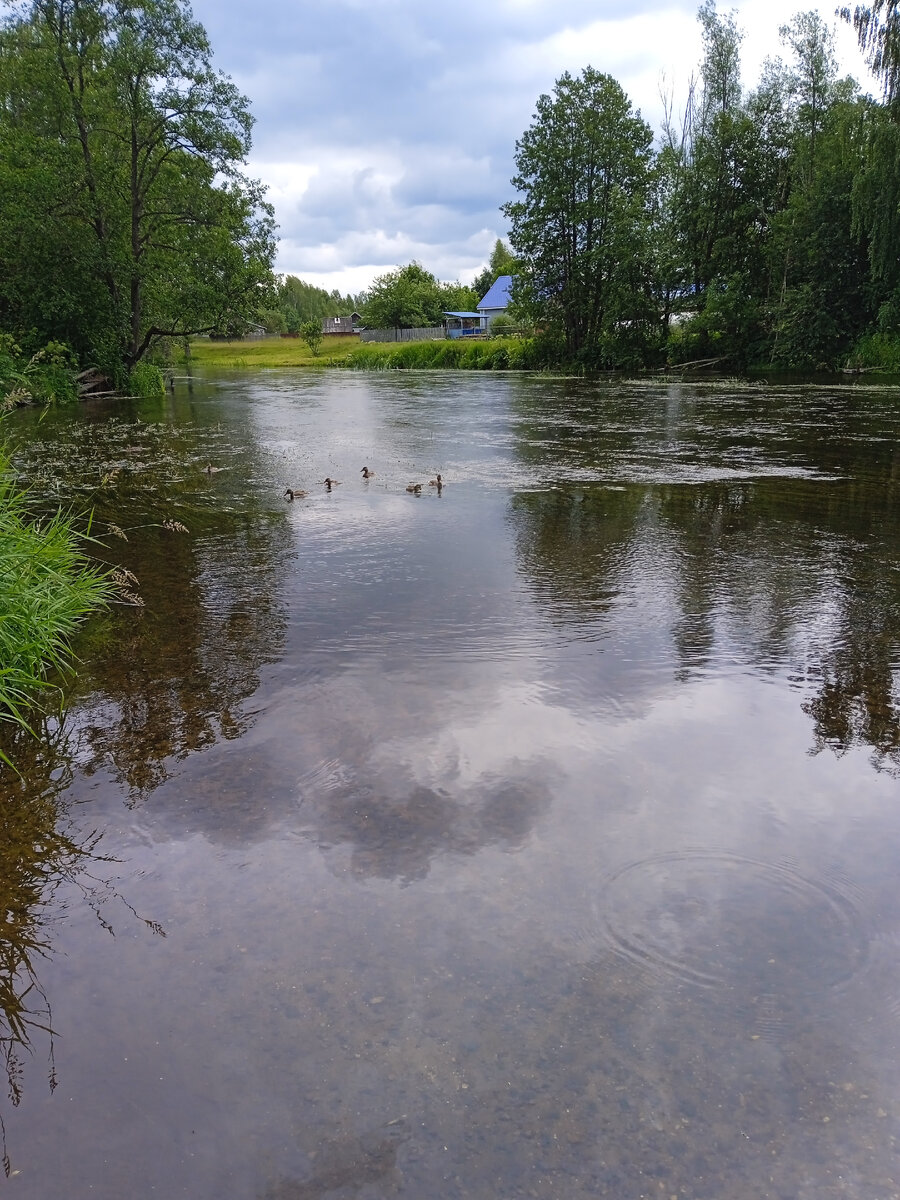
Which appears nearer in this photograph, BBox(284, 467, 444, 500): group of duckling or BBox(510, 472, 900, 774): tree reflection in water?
BBox(510, 472, 900, 774): tree reflection in water

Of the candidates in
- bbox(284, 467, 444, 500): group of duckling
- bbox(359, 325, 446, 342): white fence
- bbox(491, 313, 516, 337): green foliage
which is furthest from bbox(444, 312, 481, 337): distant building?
bbox(284, 467, 444, 500): group of duckling

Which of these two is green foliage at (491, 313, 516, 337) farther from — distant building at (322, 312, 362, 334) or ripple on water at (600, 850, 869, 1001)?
distant building at (322, 312, 362, 334)

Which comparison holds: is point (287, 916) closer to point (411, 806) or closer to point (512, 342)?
point (411, 806)

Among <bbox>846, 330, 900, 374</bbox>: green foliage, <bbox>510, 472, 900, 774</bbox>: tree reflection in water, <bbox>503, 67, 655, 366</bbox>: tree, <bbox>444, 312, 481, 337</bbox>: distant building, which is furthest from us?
<bbox>444, 312, 481, 337</bbox>: distant building

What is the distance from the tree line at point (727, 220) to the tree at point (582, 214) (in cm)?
8

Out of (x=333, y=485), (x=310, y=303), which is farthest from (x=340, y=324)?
(x=333, y=485)

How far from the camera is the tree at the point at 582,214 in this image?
139 ft

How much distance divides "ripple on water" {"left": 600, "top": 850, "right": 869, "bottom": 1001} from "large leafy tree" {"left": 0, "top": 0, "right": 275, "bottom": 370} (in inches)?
1082

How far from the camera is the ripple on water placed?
2.58 meters

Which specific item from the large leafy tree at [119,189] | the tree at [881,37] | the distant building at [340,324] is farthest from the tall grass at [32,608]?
the distant building at [340,324]

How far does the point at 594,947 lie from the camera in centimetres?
270

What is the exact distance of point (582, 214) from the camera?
145 ft

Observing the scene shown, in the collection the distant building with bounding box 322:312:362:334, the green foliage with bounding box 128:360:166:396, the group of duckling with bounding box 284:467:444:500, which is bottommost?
the group of duckling with bounding box 284:467:444:500

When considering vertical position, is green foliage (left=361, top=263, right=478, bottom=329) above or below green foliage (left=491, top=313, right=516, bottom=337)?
above
